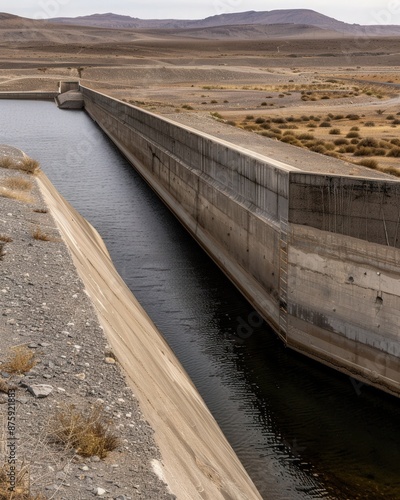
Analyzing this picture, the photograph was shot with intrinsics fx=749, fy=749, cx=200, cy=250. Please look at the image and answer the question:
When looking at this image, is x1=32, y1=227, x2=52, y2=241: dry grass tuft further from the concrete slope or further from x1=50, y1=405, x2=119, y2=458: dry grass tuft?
x1=50, y1=405, x2=119, y2=458: dry grass tuft

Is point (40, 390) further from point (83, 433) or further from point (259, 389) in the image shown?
point (259, 389)

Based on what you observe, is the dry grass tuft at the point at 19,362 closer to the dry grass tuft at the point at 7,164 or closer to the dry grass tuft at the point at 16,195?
the dry grass tuft at the point at 16,195

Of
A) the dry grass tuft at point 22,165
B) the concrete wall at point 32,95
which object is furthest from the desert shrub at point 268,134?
the concrete wall at point 32,95

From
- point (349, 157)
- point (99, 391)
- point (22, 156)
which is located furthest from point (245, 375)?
point (22, 156)

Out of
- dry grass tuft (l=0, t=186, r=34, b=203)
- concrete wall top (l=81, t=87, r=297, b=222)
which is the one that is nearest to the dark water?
concrete wall top (l=81, t=87, r=297, b=222)

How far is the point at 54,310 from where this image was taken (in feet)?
39.6

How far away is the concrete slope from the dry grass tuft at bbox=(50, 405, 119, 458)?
0.64 metres

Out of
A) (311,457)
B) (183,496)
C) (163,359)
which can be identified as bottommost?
(311,457)

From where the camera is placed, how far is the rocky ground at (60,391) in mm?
7172

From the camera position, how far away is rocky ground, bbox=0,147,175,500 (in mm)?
7172

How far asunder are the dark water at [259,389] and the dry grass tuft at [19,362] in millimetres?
4620

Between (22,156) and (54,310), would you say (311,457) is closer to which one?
(54,310)

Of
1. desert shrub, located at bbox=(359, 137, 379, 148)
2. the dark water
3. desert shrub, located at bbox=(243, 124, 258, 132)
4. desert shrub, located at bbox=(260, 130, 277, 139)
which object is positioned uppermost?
desert shrub, located at bbox=(359, 137, 379, 148)

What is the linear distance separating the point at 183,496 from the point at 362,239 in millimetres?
8760
